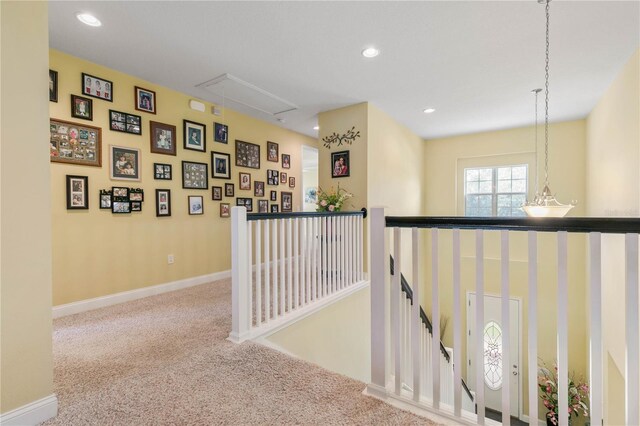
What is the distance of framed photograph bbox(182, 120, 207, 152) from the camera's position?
12.1 feet

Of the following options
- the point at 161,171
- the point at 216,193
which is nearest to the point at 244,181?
the point at 216,193

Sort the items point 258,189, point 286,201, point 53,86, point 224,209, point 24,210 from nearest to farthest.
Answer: point 24,210, point 53,86, point 224,209, point 258,189, point 286,201

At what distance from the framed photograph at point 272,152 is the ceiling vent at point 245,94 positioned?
2.02ft

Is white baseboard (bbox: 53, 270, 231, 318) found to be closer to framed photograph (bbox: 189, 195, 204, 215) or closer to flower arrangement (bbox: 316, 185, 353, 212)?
framed photograph (bbox: 189, 195, 204, 215)

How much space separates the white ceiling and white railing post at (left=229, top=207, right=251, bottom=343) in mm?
1532

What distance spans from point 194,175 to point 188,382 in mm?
2670

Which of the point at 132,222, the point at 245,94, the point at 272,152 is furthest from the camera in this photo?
the point at 272,152

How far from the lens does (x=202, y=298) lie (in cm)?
323

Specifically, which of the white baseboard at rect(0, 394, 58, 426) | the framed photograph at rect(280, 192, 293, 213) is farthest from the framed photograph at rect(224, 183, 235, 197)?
the white baseboard at rect(0, 394, 58, 426)

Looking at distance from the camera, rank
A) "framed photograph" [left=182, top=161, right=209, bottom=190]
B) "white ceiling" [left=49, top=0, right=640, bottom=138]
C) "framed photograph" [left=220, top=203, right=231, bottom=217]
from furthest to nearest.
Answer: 1. "framed photograph" [left=220, top=203, right=231, bottom=217]
2. "framed photograph" [left=182, top=161, right=209, bottom=190]
3. "white ceiling" [left=49, top=0, right=640, bottom=138]

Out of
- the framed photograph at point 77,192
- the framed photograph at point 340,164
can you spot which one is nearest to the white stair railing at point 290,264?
the framed photograph at point 340,164

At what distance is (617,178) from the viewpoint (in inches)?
127

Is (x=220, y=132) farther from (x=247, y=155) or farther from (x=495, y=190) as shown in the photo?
(x=495, y=190)

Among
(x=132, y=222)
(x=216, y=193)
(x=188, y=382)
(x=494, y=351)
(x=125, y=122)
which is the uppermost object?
(x=125, y=122)
